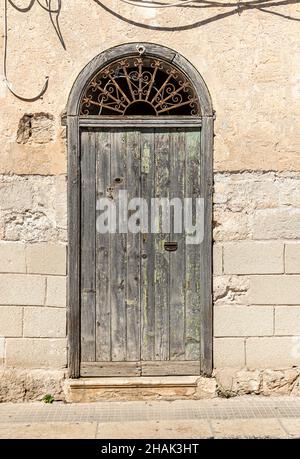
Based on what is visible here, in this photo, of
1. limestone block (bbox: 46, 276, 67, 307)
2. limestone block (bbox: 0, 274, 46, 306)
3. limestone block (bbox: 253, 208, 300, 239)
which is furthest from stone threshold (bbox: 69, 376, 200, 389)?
A: limestone block (bbox: 253, 208, 300, 239)

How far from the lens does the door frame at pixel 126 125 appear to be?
6.21 m

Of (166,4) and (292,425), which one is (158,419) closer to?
(292,425)

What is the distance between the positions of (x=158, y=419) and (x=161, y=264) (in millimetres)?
1403

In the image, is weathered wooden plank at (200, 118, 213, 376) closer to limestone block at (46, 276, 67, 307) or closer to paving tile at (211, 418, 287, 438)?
paving tile at (211, 418, 287, 438)

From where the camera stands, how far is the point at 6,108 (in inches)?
245

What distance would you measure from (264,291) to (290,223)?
664mm

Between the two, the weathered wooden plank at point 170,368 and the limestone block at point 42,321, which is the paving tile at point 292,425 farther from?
the limestone block at point 42,321

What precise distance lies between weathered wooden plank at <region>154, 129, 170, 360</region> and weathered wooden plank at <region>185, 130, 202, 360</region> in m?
0.18

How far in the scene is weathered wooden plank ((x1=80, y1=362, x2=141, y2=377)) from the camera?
6289 millimetres

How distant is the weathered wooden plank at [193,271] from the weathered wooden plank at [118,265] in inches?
22.9

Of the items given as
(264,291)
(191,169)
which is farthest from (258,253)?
(191,169)

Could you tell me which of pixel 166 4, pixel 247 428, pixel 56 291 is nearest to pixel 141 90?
pixel 166 4

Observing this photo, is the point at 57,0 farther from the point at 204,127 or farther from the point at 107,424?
the point at 107,424

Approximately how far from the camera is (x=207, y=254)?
6.25m
